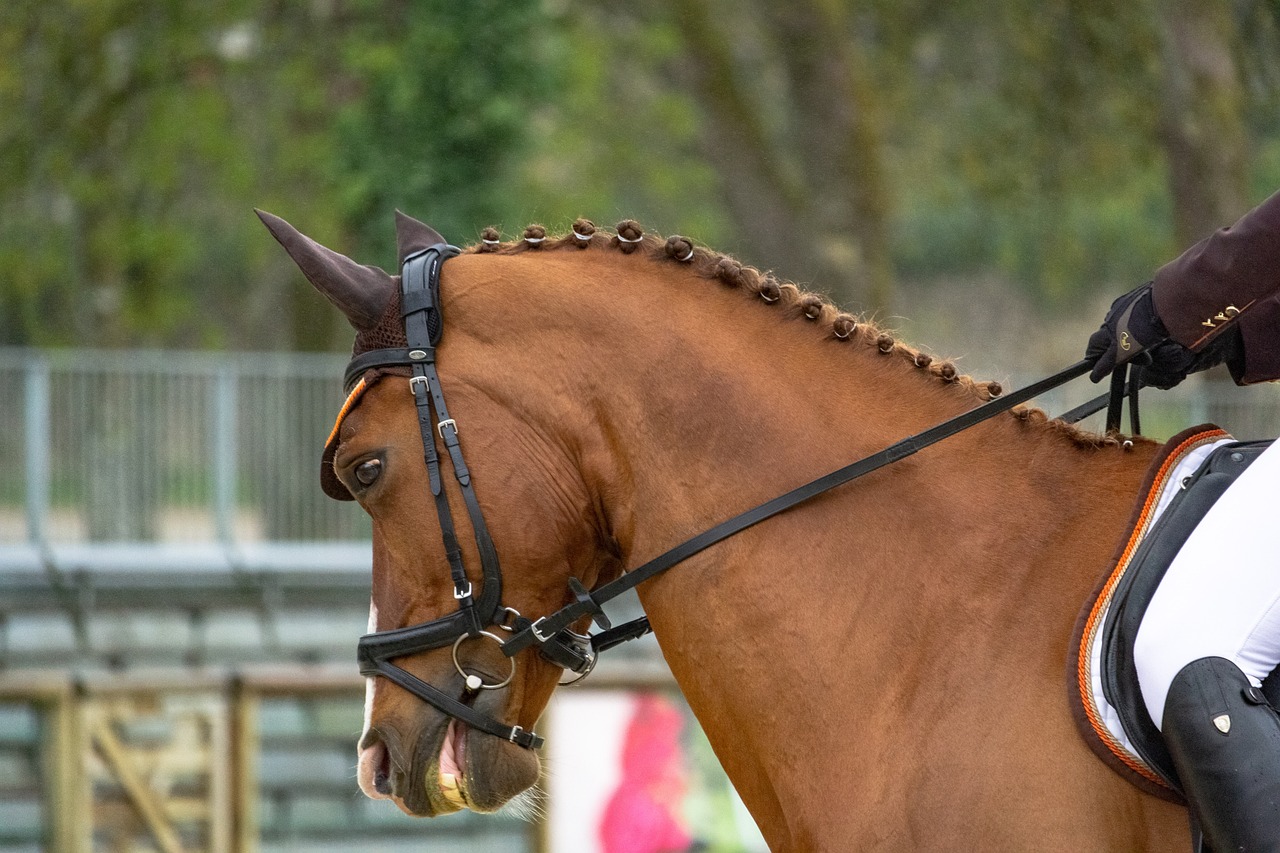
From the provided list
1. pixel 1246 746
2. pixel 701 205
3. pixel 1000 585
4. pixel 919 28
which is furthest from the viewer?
pixel 701 205

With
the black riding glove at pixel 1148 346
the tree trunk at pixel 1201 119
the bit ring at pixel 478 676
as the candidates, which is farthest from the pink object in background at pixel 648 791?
the tree trunk at pixel 1201 119

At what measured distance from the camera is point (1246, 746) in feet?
6.85

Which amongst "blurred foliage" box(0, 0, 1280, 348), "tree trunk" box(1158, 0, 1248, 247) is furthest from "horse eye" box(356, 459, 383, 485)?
"blurred foliage" box(0, 0, 1280, 348)

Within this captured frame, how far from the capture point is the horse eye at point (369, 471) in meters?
2.63

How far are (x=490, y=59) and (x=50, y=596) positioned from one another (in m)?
5.92

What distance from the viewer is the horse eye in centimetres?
263

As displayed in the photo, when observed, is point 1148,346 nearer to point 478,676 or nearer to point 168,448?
point 478,676

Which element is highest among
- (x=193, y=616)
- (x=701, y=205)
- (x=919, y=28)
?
(x=701, y=205)

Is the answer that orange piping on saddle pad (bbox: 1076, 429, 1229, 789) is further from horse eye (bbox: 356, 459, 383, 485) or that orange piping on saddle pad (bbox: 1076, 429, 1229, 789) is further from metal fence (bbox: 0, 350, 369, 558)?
metal fence (bbox: 0, 350, 369, 558)

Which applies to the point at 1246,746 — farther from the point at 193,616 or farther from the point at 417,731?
the point at 193,616

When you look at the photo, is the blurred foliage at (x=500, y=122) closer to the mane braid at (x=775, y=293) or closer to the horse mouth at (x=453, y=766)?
the mane braid at (x=775, y=293)

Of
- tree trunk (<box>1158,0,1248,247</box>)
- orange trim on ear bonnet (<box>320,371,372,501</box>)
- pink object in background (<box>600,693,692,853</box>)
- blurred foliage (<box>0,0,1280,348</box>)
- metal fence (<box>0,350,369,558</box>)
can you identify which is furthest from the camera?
blurred foliage (<box>0,0,1280,348</box>)

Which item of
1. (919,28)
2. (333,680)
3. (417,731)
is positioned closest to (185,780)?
(333,680)

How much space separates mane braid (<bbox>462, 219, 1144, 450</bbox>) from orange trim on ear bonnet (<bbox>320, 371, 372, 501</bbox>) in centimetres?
36
